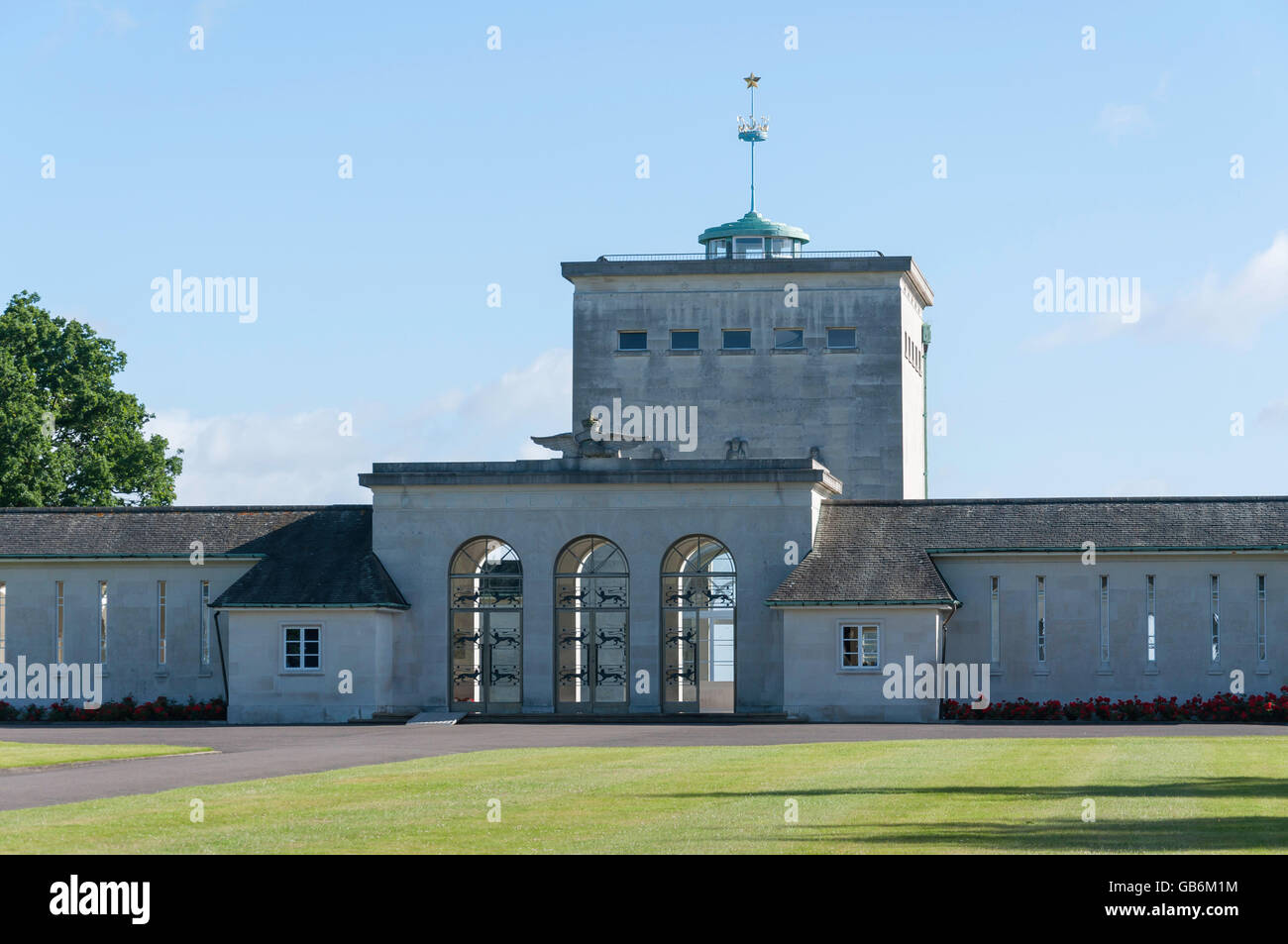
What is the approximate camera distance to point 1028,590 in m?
48.7

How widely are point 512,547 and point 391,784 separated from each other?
2559 cm

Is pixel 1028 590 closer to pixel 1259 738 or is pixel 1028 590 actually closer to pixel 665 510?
pixel 665 510

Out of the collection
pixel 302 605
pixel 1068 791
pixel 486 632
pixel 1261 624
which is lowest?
pixel 1068 791

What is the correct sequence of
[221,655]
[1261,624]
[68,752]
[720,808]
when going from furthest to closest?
[221,655], [1261,624], [68,752], [720,808]

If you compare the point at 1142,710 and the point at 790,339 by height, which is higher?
the point at 790,339

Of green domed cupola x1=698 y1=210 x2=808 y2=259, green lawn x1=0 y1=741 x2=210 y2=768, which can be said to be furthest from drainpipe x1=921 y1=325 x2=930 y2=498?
green lawn x1=0 y1=741 x2=210 y2=768

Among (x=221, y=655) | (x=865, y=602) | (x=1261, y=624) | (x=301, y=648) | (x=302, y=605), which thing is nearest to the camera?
(x=865, y=602)

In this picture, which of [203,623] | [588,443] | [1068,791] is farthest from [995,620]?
[1068,791]

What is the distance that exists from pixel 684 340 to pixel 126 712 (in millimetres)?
27922

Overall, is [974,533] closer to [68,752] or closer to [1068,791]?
[68,752]

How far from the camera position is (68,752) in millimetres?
32938

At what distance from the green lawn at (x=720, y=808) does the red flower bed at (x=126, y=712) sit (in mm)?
21137

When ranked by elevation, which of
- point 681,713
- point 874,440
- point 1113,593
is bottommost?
point 681,713
